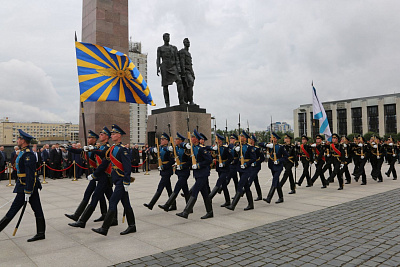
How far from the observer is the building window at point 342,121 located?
90438 mm

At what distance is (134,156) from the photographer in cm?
1919

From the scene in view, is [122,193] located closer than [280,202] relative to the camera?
Yes

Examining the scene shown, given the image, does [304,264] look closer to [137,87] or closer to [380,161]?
[137,87]

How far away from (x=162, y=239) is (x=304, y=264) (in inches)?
96.0

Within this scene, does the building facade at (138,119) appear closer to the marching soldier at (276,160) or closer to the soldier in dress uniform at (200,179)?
the marching soldier at (276,160)

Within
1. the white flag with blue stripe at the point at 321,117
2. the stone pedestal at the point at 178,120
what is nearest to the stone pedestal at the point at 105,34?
the stone pedestal at the point at 178,120

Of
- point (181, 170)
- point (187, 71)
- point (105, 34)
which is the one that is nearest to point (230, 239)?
point (181, 170)

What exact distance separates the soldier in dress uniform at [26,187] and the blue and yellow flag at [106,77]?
3.23 m

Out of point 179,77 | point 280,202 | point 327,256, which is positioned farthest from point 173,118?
point 327,256

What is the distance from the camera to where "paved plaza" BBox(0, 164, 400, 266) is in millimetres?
4715

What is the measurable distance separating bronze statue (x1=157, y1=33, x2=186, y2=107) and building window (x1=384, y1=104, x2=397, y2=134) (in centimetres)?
7837

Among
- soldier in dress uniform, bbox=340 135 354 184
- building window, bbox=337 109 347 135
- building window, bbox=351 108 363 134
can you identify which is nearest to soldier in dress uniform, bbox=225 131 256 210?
soldier in dress uniform, bbox=340 135 354 184

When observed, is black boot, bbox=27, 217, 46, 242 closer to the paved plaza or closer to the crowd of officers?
the crowd of officers

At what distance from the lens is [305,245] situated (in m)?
5.34
